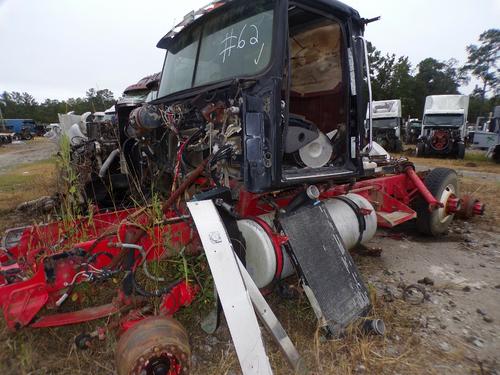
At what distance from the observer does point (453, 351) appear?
222 cm

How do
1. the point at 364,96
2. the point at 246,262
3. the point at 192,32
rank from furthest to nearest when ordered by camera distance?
1. the point at 192,32
2. the point at 364,96
3. the point at 246,262

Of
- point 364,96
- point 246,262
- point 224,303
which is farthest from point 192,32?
point 224,303

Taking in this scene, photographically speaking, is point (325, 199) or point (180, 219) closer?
point (180, 219)

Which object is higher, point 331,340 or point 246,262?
point 246,262

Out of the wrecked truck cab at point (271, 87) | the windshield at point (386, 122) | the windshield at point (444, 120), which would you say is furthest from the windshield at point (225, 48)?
the windshield at point (386, 122)

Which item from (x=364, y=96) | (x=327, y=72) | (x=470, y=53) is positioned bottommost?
(x=364, y=96)

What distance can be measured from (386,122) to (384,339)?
18572 mm

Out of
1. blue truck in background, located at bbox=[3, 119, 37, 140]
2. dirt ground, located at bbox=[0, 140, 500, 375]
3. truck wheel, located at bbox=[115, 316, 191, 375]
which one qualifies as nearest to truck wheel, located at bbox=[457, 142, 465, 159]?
dirt ground, located at bbox=[0, 140, 500, 375]

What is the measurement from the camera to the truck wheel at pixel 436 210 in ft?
14.0

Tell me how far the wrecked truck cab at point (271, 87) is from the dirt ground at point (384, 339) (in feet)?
3.47

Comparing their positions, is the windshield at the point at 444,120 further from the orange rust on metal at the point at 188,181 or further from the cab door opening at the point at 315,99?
the orange rust on metal at the point at 188,181

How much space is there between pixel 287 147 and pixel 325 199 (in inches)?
30.2

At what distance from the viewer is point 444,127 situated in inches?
666

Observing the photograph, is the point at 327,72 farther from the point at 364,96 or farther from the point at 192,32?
the point at 192,32
